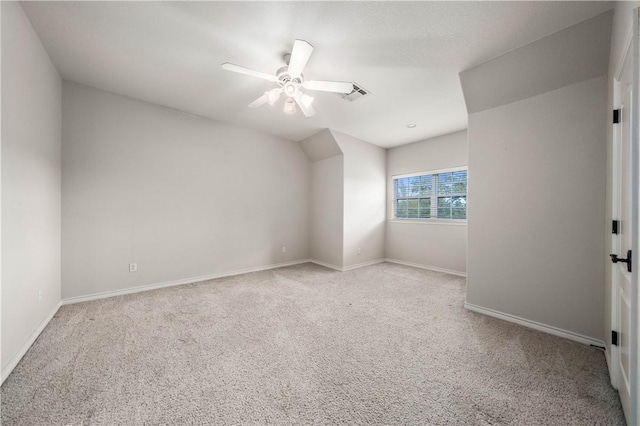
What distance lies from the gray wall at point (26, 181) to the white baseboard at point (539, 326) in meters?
4.11

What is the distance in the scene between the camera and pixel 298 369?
1714mm

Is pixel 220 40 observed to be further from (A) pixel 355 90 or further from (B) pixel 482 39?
(B) pixel 482 39

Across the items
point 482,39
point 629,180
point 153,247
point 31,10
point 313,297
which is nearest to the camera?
point 629,180

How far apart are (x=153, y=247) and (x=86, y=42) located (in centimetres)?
243

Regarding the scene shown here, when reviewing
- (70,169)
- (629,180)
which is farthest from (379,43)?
(70,169)

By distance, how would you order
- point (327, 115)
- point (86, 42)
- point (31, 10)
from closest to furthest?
point (31, 10) → point (86, 42) → point (327, 115)

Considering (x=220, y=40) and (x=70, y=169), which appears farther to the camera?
(x=70, y=169)

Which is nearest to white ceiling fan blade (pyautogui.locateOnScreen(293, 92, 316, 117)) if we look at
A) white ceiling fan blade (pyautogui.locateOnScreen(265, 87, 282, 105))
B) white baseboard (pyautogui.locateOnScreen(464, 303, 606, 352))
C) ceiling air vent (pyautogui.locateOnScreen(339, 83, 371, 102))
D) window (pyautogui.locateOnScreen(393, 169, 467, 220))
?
white ceiling fan blade (pyautogui.locateOnScreen(265, 87, 282, 105))

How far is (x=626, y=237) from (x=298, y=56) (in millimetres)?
2482

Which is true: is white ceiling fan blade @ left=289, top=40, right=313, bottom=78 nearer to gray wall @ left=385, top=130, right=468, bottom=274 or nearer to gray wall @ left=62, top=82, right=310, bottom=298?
gray wall @ left=62, top=82, right=310, bottom=298

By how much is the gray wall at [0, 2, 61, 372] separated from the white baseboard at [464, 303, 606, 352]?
13.5 ft

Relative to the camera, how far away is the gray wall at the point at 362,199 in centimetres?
464

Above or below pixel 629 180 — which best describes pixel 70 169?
above

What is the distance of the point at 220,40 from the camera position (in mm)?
2104
